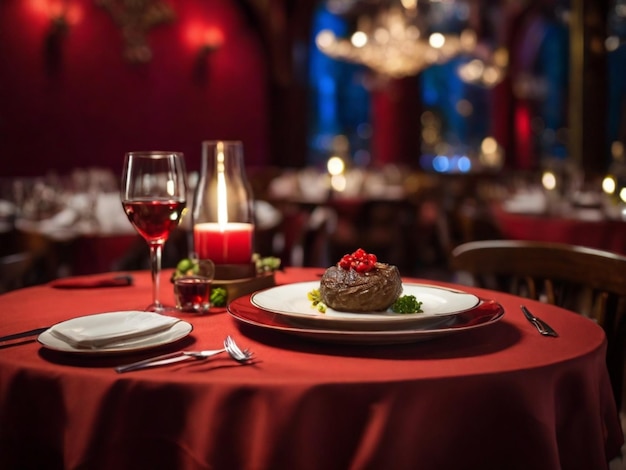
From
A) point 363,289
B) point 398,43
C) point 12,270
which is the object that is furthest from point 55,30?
point 363,289

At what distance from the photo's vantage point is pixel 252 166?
1012 centimetres

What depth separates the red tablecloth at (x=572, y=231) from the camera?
10.2 feet

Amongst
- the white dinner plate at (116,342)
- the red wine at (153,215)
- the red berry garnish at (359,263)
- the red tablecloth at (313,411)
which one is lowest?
the red tablecloth at (313,411)

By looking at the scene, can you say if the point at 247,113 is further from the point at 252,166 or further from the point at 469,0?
the point at 469,0

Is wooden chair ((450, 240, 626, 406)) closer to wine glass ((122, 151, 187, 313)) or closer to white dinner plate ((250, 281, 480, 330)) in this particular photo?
white dinner plate ((250, 281, 480, 330))

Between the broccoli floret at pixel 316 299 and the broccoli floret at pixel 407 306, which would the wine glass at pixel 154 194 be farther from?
the broccoli floret at pixel 407 306

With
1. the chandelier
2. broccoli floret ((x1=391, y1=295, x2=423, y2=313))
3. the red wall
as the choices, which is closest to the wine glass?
broccoli floret ((x1=391, y1=295, x2=423, y2=313))

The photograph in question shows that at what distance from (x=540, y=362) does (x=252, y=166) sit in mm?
9366

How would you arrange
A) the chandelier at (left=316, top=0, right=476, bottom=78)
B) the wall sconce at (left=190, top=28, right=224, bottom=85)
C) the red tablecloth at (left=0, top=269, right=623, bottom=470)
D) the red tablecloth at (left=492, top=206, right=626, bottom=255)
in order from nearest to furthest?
1. the red tablecloth at (left=0, top=269, right=623, bottom=470)
2. the red tablecloth at (left=492, top=206, right=626, bottom=255)
3. the chandelier at (left=316, top=0, right=476, bottom=78)
4. the wall sconce at (left=190, top=28, right=224, bottom=85)

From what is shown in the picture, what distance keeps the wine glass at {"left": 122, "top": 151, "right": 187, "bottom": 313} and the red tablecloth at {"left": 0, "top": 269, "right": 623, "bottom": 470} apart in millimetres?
325

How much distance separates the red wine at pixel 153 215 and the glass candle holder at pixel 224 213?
0.13 meters

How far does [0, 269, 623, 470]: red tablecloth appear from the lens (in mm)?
817

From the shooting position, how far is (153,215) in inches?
47.8

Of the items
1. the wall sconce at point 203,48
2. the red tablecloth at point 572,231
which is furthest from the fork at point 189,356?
the wall sconce at point 203,48
